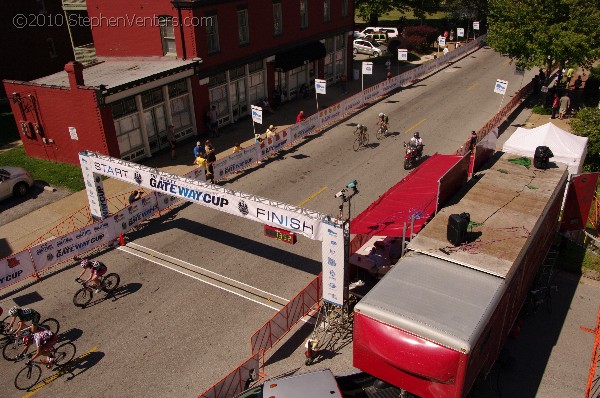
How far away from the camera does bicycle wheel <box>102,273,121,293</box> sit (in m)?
17.7

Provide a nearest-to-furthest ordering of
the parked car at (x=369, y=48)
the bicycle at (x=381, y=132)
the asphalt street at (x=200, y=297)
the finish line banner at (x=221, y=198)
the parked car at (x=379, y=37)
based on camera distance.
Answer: the asphalt street at (x=200, y=297) < the finish line banner at (x=221, y=198) < the bicycle at (x=381, y=132) < the parked car at (x=369, y=48) < the parked car at (x=379, y=37)

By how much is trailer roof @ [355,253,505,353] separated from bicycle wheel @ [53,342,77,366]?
906 centimetres

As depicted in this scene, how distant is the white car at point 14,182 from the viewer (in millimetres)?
24084

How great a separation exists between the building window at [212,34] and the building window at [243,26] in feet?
6.93

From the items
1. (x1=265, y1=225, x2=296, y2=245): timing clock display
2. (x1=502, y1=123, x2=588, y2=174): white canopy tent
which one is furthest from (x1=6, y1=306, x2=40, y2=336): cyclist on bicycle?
(x1=502, y1=123, x2=588, y2=174): white canopy tent

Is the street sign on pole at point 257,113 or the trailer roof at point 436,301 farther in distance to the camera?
the street sign on pole at point 257,113

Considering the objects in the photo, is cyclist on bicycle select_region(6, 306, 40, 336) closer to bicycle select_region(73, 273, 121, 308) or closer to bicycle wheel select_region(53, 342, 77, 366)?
bicycle wheel select_region(53, 342, 77, 366)

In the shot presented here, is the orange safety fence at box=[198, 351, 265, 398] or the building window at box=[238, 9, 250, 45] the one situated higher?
the building window at box=[238, 9, 250, 45]

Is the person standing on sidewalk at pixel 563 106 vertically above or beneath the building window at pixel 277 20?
beneath

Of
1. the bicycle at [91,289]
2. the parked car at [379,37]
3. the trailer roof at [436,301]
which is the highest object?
the trailer roof at [436,301]

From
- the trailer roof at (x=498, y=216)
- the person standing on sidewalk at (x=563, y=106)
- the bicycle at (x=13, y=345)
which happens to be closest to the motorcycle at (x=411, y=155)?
the trailer roof at (x=498, y=216)

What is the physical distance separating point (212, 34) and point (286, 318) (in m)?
20.4

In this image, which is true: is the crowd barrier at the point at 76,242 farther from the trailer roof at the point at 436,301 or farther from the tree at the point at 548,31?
the tree at the point at 548,31

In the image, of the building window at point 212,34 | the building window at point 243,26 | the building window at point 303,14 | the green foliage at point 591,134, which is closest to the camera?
the green foliage at point 591,134
